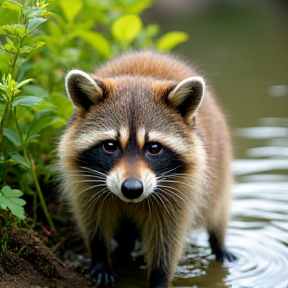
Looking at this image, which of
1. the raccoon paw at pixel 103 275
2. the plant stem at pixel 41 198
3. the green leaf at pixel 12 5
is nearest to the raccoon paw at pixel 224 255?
the raccoon paw at pixel 103 275

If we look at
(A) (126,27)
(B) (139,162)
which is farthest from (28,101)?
(A) (126,27)

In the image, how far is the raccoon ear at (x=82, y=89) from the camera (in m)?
4.88

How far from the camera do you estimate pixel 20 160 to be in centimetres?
517

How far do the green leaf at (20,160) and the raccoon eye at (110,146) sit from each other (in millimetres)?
780

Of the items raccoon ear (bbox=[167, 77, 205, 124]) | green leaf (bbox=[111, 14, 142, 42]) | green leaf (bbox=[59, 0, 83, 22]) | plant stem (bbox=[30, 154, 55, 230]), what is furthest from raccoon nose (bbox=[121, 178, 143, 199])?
green leaf (bbox=[111, 14, 142, 42])

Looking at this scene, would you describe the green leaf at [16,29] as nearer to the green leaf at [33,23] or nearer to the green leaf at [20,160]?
the green leaf at [33,23]

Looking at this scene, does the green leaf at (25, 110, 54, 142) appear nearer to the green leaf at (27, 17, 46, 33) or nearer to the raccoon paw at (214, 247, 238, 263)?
the green leaf at (27, 17, 46, 33)

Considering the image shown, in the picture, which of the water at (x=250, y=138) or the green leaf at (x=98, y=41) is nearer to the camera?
the water at (x=250, y=138)

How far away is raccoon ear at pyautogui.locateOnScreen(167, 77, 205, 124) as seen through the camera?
4895 mm

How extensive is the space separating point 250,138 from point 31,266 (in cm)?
468

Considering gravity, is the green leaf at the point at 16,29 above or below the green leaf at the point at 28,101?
above

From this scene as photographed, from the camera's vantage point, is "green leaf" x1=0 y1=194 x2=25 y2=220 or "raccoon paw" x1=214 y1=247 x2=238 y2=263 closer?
"green leaf" x1=0 y1=194 x2=25 y2=220

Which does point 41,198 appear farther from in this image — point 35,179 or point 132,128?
point 132,128

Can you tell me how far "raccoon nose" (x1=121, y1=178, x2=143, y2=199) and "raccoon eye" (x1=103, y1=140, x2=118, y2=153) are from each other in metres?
0.36
